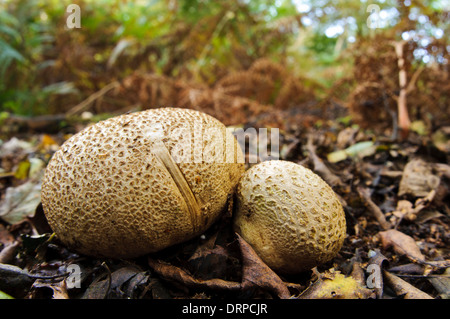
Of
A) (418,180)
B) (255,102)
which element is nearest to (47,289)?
(418,180)

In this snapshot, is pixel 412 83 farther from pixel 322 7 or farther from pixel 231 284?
pixel 231 284

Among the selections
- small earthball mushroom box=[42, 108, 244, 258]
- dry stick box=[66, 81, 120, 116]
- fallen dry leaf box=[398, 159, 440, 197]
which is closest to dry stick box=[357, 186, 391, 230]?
fallen dry leaf box=[398, 159, 440, 197]

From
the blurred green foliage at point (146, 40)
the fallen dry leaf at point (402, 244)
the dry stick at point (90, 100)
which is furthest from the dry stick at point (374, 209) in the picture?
the dry stick at point (90, 100)

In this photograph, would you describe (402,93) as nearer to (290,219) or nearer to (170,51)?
(290,219)

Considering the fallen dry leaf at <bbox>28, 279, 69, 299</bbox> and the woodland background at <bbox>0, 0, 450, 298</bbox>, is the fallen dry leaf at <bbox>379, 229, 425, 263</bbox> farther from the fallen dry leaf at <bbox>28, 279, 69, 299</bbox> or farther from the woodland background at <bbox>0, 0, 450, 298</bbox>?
the fallen dry leaf at <bbox>28, 279, 69, 299</bbox>

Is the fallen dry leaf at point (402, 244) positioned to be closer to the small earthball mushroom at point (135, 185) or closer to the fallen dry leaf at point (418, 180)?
the fallen dry leaf at point (418, 180)
